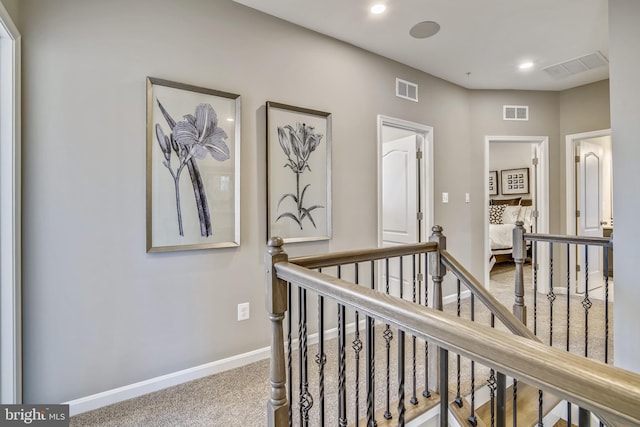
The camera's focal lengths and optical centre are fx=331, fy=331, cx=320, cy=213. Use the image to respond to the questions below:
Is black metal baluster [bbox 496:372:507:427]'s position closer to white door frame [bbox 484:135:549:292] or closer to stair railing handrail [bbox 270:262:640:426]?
stair railing handrail [bbox 270:262:640:426]

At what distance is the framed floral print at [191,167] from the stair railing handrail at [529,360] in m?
1.63

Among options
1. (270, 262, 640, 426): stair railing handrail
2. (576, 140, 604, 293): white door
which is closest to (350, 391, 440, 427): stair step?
(270, 262, 640, 426): stair railing handrail

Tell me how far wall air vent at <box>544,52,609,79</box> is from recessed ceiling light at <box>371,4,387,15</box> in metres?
2.28

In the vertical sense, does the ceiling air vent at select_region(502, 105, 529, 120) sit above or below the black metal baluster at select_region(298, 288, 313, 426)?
above

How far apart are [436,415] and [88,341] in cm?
207

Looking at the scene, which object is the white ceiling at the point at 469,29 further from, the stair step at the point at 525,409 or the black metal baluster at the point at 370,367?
the stair step at the point at 525,409

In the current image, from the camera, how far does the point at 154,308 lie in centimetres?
210

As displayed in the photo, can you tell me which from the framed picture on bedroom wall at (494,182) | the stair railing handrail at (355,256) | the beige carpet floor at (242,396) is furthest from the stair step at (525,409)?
the framed picture on bedroom wall at (494,182)

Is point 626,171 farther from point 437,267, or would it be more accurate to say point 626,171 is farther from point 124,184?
point 124,184

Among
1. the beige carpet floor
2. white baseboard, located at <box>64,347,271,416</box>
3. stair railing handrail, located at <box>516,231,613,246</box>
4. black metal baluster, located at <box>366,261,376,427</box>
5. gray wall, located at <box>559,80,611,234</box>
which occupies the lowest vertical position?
the beige carpet floor

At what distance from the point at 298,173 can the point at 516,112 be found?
3.31m

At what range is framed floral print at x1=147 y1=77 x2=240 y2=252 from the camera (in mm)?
2080

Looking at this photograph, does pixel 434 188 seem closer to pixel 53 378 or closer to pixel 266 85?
pixel 266 85

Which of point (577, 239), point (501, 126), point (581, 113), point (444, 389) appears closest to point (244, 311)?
point (444, 389)
